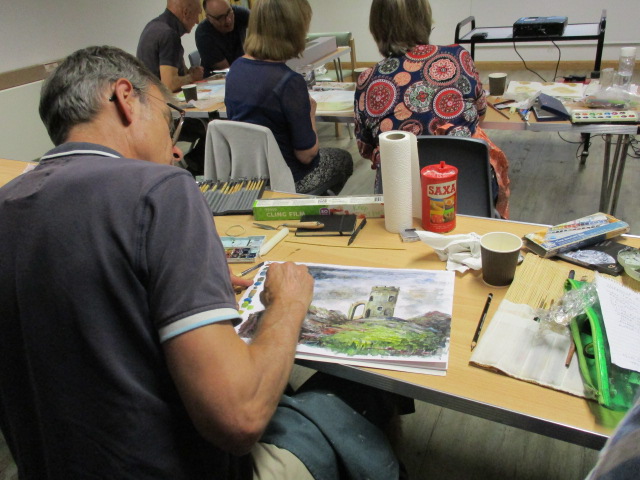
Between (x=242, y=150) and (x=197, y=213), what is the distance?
135 cm

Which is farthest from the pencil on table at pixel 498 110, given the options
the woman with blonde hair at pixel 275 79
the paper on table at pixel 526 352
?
the paper on table at pixel 526 352

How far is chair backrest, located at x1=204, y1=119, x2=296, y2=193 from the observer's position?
1956 millimetres

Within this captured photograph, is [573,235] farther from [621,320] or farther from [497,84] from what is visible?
[497,84]

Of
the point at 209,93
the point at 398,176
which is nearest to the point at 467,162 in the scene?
the point at 398,176

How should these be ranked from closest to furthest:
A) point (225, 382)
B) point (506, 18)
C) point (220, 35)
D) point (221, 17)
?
point (225, 382) < point (221, 17) < point (220, 35) < point (506, 18)

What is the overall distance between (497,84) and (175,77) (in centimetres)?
210

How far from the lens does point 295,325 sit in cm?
89

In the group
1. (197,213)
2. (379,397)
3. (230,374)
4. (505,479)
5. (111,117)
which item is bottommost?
(505,479)

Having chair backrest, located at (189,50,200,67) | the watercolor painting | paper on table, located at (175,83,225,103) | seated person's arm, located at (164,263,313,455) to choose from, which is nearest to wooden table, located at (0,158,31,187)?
paper on table, located at (175,83,225,103)

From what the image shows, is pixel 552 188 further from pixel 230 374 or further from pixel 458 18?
pixel 458 18

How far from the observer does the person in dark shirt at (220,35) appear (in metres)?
3.73

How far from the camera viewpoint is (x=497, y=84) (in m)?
2.48

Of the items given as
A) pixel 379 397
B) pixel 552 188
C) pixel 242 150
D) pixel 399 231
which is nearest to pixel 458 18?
pixel 552 188

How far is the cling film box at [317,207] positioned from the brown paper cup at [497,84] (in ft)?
4.90
